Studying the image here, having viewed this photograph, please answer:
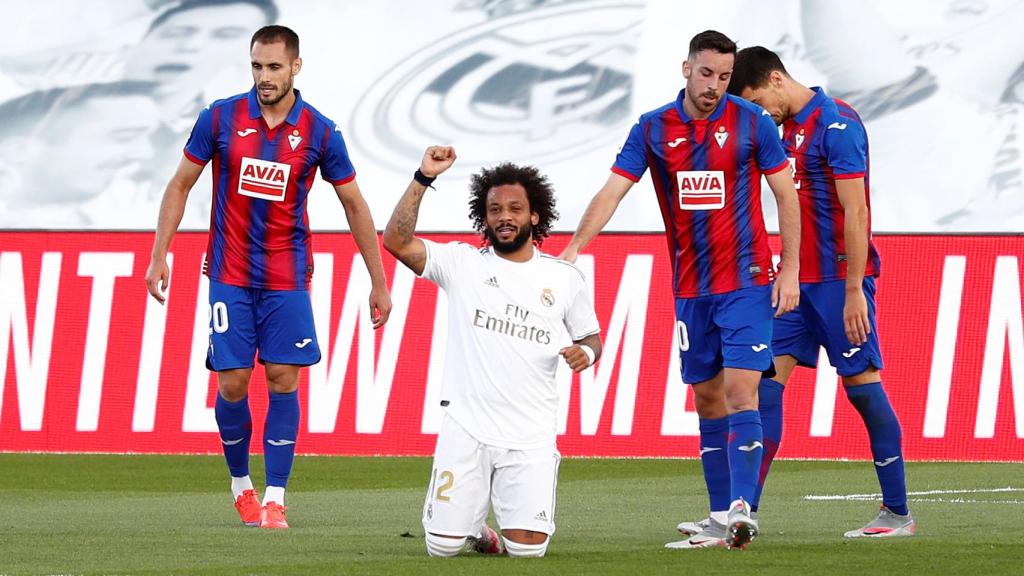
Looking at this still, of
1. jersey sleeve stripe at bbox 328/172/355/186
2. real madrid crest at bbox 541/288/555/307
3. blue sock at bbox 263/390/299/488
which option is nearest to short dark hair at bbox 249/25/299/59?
jersey sleeve stripe at bbox 328/172/355/186

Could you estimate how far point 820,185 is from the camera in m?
8.77

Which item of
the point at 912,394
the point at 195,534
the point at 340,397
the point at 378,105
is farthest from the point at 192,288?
the point at 378,105

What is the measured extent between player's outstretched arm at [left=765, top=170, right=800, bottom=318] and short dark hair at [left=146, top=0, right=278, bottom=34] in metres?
16.3

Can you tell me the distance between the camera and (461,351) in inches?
298

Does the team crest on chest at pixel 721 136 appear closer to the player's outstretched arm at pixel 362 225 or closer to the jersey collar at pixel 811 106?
the jersey collar at pixel 811 106

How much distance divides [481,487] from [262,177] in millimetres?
2317

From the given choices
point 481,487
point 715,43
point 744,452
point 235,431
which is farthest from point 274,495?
point 715,43

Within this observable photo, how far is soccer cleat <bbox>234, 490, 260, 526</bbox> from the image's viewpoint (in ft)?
29.9

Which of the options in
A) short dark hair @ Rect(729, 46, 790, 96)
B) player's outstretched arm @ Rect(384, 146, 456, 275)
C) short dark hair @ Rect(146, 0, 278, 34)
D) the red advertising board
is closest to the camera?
player's outstretched arm @ Rect(384, 146, 456, 275)

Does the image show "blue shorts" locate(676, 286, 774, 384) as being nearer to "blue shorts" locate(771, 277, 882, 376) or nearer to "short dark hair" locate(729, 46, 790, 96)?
"blue shorts" locate(771, 277, 882, 376)

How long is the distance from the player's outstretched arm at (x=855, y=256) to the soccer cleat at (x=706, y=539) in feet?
3.39

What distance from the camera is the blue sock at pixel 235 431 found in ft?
30.7

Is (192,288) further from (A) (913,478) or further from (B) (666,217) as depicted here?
(B) (666,217)

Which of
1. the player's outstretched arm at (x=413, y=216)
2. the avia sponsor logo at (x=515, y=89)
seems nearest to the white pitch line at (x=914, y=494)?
the player's outstretched arm at (x=413, y=216)
